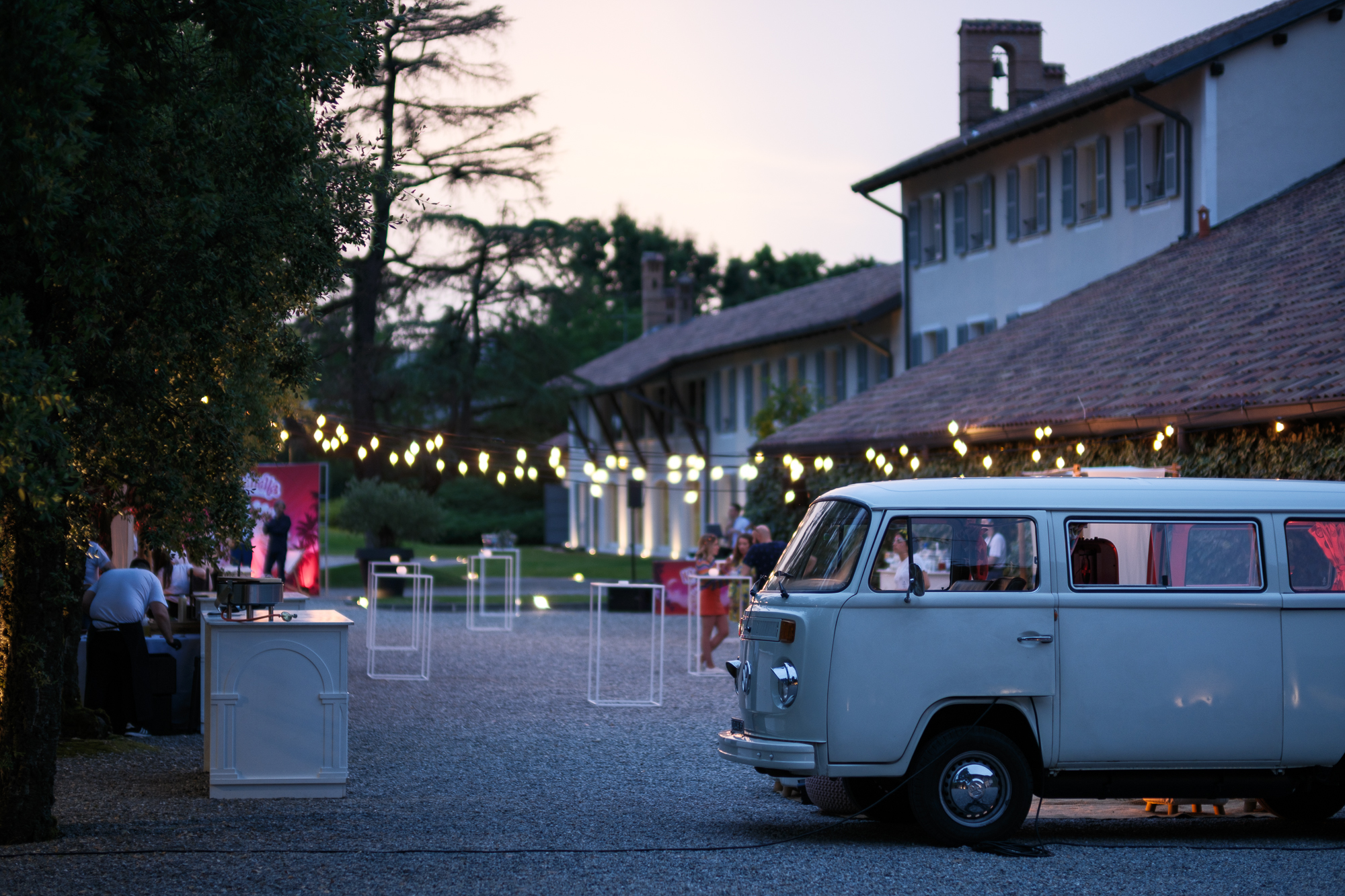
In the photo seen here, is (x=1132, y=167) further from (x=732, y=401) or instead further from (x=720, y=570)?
(x=732, y=401)

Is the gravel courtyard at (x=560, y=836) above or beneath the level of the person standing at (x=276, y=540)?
beneath

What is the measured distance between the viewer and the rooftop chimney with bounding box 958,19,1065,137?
35.3 metres

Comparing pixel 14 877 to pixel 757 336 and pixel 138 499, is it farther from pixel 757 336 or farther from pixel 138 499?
pixel 757 336

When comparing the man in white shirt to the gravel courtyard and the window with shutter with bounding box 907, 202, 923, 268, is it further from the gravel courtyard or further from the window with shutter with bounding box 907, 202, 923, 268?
the window with shutter with bounding box 907, 202, 923, 268

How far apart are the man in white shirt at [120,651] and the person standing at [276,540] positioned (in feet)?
53.0

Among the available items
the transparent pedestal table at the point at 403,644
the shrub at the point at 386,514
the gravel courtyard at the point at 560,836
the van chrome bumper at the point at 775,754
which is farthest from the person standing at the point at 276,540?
the van chrome bumper at the point at 775,754

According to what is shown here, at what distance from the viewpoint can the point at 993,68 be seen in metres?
35.8

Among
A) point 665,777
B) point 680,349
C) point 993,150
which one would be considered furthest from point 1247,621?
point 680,349

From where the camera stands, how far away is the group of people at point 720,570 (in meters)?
18.6

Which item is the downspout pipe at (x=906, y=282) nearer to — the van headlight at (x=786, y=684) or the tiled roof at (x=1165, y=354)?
the tiled roof at (x=1165, y=354)

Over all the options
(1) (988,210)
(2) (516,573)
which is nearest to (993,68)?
(1) (988,210)

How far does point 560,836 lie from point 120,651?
5940mm

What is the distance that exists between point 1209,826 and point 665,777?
3779mm

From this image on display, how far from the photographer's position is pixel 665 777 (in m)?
11.3
